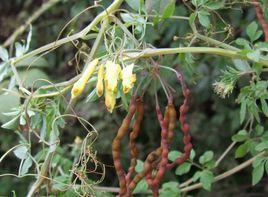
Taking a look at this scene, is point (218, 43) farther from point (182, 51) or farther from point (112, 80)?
point (112, 80)

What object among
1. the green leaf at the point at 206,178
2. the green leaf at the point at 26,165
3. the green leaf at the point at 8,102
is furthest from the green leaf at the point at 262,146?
the green leaf at the point at 8,102

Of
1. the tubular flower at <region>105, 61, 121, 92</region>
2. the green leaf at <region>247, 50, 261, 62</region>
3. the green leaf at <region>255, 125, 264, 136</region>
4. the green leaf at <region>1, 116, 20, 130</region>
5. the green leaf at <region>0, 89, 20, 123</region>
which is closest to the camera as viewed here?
the tubular flower at <region>105, 61, 121, 92</region>

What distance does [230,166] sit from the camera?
2.28 metres

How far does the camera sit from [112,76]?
116 cm

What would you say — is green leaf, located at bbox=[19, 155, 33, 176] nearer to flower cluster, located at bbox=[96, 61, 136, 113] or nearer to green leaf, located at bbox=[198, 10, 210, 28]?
flower cluster, located at bbox=[96, 61, 136, 113]

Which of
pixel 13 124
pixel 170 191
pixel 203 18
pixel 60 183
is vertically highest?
pixel 203 18

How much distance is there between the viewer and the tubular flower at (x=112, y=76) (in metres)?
1.15

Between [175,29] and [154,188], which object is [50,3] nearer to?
[175,29]


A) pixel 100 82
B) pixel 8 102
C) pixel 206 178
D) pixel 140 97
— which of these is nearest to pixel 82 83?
pixel 100 82

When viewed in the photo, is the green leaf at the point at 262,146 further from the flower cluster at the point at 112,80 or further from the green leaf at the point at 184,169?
the flower cluster at the point at 112,80

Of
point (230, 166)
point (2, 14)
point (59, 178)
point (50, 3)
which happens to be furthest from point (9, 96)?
point (2, 14)

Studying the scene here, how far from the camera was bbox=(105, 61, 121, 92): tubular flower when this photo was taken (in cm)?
115

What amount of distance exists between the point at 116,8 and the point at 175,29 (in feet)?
2.90

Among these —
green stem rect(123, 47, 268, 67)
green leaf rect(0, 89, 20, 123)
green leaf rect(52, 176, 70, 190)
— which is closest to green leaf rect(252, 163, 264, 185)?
green stem rect(123, 47, 268, 67)
